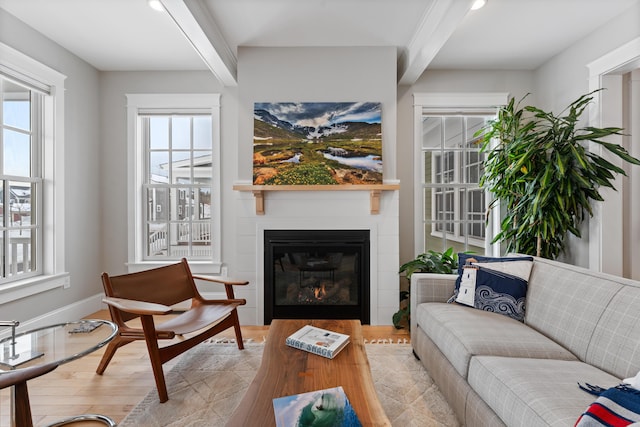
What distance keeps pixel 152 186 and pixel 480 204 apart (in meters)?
3.84

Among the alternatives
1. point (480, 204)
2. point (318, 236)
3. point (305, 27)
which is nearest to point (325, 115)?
point (305, 27)

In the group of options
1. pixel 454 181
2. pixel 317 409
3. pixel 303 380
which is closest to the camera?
pixel 317 409

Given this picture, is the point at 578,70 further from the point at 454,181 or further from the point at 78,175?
the point at 78,175

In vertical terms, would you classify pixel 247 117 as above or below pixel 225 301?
above

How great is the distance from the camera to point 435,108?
3.69 meters

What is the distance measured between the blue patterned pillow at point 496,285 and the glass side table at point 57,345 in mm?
2128

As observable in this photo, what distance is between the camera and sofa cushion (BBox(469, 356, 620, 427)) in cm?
113

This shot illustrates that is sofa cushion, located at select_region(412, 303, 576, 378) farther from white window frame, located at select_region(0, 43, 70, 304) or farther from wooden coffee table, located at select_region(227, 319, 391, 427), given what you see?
white window frame, located at select_region(0, 43, 70, 304)

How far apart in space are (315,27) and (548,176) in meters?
2.33

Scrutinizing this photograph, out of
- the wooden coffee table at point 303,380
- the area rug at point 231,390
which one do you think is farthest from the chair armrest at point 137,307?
the wooden coffee table at point 303,380

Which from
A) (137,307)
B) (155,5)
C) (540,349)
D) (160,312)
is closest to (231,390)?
(160,312)

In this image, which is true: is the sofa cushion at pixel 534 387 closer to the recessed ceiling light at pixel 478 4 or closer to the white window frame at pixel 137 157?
the recessed ceiling light at pixel 478 4

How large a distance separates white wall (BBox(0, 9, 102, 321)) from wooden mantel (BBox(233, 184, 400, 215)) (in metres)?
1.73

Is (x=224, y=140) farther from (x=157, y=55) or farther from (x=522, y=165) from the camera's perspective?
(x=522, y=165)
